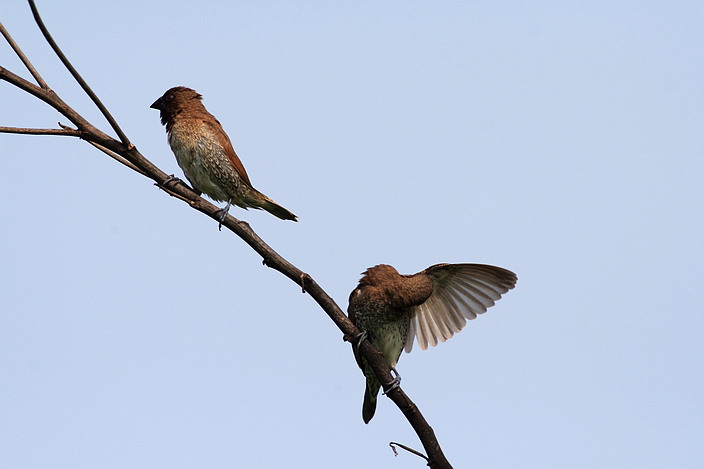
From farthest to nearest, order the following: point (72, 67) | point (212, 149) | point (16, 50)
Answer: point (212, 149), point (16, 50), point (72, 67)

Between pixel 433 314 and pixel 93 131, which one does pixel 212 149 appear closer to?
pixel 433 314

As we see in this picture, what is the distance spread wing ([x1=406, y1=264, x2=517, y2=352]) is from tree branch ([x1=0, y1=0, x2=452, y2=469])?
1.58 metres

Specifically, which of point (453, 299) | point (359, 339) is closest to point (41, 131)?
point (359, 339)

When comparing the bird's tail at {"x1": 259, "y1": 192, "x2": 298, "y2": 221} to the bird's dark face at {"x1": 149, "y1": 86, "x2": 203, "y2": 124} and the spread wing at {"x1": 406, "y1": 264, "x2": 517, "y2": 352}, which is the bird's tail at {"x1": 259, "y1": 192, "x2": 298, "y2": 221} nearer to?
the bird's dark face at {"x1": 149, "y1": 86, "x2": 203, "y2": 124}

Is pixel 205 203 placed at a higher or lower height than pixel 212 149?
lower

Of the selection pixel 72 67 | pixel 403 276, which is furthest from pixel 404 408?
pixel 72 67

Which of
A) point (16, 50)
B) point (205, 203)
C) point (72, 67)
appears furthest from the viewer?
point (205, 203)

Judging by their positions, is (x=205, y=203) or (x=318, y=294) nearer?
(x=318, y=294)

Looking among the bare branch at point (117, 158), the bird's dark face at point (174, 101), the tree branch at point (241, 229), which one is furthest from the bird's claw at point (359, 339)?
the bird's dark face at point (174, 101)

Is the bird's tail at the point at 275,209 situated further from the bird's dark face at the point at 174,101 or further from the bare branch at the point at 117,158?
the bare branch at the point at 117,158

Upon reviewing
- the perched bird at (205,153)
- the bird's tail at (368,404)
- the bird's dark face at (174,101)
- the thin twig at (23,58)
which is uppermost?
the bird's dark face at (174,101)

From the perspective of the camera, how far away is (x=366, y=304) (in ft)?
16.3

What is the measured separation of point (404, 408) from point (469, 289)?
72.1 inches

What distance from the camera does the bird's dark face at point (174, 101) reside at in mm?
6445
